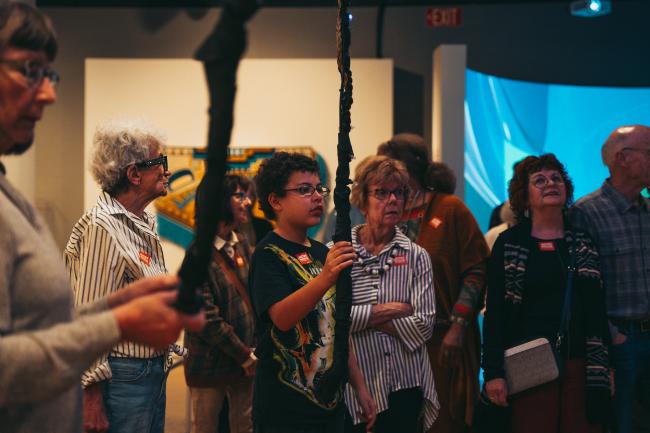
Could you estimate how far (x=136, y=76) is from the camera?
702cm

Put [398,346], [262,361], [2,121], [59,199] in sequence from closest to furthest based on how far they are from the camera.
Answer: [2,121] < [262,361] < [398,346] < [59,199]

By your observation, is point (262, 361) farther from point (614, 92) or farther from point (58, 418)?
point (614, 92)

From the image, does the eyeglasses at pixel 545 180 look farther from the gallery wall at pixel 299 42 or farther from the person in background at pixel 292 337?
the gallery wall at pixel 299 42

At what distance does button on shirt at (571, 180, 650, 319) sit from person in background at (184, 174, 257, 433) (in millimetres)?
1568

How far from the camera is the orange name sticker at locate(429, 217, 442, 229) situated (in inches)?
155

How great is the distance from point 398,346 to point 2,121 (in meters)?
2.13

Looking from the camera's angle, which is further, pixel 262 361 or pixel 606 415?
pixel 606 415

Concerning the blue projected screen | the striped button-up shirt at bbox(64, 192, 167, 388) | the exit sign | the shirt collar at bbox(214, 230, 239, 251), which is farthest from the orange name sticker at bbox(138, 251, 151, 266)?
the exit sign

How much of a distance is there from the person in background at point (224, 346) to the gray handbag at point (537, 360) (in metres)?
1.16

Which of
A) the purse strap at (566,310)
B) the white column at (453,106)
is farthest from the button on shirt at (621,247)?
the white column at (453,106)

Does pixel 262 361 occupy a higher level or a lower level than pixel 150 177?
lower

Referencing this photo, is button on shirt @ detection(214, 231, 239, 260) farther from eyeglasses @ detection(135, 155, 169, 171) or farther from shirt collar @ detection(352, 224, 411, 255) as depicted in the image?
eyeglasses @ detection(135, 155, 169, 171)

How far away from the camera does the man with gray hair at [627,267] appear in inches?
145

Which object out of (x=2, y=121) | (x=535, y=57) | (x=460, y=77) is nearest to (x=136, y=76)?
(x=460, y=77)
